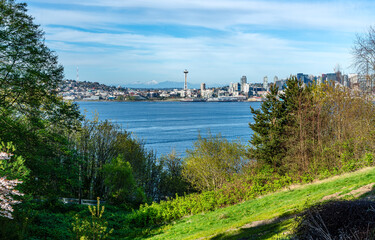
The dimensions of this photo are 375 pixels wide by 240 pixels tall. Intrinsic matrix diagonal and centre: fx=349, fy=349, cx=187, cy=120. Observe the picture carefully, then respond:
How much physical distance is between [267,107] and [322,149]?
6.23m

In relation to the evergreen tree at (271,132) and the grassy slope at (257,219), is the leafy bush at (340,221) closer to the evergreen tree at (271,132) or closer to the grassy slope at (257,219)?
the grassy slope at (257,219)

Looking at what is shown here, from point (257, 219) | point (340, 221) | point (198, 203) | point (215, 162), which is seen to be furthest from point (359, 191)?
point (215, 162)

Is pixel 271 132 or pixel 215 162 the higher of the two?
pixel 271 132

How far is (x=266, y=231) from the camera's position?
8281 mm

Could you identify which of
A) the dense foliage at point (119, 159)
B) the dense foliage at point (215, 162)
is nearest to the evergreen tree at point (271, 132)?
the dense foliage at point (119, 159)

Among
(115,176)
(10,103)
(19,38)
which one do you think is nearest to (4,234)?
(10,103)

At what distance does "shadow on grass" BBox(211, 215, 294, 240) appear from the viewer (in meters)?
7.54

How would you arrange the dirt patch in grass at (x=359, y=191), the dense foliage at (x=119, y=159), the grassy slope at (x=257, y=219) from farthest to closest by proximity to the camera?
1. the dense foliage at (x=119, y=159)
2. the dirt patch in grass at (x=359, y=191)
3. the grassy slope at (x=257, y=219)

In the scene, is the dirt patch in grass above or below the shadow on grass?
above

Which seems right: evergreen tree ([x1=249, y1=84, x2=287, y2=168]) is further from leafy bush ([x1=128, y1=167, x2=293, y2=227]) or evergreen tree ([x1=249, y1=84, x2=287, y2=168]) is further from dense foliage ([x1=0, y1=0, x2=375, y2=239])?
leafy bush ([x1=128, y1=167, x2=293, y2=227])

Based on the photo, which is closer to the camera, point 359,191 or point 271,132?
point 359,191

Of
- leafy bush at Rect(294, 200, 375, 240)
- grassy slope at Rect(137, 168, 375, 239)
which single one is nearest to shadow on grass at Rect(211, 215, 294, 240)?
grassy slope at Rect(137, 168, 375, 239)

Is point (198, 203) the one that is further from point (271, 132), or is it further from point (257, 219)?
point (271, 132)

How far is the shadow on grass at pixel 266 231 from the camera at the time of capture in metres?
7.54
